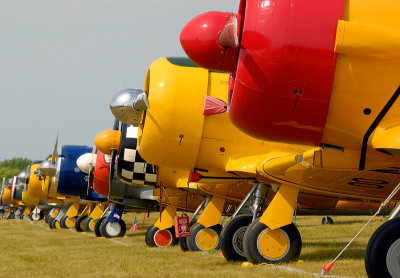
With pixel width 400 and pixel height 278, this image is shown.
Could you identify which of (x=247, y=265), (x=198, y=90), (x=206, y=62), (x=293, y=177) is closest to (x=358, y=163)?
(x=206, y=62)

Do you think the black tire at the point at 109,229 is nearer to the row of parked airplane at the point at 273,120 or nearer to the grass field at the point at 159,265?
the row of parked airplane at the point at 273,120

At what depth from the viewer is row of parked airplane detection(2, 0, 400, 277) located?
15.6 ft

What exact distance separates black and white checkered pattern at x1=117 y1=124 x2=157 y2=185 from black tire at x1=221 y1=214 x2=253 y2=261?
398 cm

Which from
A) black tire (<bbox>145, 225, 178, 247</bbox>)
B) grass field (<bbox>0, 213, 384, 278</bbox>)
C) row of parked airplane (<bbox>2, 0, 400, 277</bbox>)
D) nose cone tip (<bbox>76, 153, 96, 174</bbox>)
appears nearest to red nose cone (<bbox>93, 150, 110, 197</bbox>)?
nose cone tip (<bbox>76, 153, 96, 174</bbox>)

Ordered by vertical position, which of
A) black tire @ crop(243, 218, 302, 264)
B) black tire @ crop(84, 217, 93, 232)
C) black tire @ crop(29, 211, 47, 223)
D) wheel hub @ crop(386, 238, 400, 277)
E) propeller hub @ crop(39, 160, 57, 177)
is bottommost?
black tire @ crop(29, 211, 47, 223)

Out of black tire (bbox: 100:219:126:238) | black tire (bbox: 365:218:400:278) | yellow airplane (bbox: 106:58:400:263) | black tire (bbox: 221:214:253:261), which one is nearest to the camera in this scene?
black tire (bbox: 365:218:400:278)

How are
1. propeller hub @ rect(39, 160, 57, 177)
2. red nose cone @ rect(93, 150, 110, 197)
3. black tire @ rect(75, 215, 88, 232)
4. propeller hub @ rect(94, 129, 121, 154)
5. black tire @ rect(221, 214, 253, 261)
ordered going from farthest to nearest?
propeller hub @ rect(39, 160, 57, 177), black tire @ rect(75, 215, 88, 232), red nose cone @ rect(93, 150, 110, 197), propeller hub @ rect(94, 129, 121, 154), black tire @ rect(221, 214, 253, 261)

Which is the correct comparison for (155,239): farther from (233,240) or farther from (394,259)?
(394,259)

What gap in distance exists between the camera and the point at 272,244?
288 inches

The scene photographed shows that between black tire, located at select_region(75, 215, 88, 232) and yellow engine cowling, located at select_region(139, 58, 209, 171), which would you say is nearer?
yellow engine cowling, located at select_region(139, 58, 209, 171)

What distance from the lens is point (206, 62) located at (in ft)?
17.6

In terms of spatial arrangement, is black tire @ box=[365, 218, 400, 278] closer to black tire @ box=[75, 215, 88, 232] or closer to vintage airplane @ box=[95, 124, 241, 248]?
vintage airplane @ box=[95, 124, 241, 248]

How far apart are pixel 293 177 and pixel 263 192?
1.23 m

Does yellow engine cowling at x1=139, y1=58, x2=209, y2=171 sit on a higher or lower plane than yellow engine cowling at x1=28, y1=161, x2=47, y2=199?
higher
